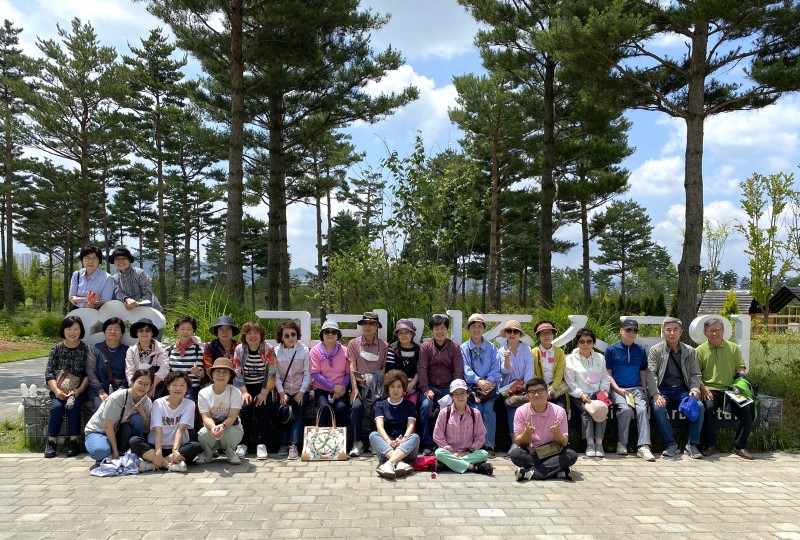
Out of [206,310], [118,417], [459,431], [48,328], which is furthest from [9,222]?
[459,431]

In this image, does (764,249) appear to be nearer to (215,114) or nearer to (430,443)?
(430,443)

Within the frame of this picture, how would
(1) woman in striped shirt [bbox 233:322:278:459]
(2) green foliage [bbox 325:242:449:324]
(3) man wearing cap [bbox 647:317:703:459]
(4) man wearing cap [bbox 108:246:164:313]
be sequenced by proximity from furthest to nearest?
(2) green foliage [bbox 325:242:449:324] < (4) man wearing cap [bbox 108:246:164:313] < (3) man wearing cap [bbox 647:317:703:459] < (1) woman in striped shirt [bbox 233:322:278:459]

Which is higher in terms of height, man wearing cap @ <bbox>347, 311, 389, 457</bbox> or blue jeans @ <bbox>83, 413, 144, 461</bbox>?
man wearing cap @ <bbox>347, 311, 389, 457</bbox>

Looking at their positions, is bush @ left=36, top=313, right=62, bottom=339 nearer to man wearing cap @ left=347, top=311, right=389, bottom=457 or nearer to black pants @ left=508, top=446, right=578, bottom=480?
man wearing cap @ left=347, top=311, right=389, bottom=457

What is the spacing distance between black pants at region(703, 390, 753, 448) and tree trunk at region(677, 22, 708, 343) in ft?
9.86

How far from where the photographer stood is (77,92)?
20.5 m

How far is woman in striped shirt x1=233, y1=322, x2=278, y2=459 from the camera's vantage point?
5.33m

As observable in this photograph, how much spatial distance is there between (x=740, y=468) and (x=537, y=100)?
39.2 ft

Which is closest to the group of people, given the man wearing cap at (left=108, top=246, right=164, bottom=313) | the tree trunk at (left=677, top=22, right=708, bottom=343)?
the man wearing cap at (left=108, top=246, right=164, bottom=313)

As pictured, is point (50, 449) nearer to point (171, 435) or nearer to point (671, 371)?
point (171, 435)

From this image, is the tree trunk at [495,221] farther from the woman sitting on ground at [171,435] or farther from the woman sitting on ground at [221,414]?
the woman sitting on ground at [171,435]

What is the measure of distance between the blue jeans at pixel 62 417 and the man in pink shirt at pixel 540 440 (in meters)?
4.15

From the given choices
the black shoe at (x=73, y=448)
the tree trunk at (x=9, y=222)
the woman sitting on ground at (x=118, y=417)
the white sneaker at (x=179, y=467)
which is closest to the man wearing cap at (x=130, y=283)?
the woman sitting on ground at (x=118, y=417)

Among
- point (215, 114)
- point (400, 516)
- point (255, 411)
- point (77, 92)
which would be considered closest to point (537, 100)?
point (215, 114)
